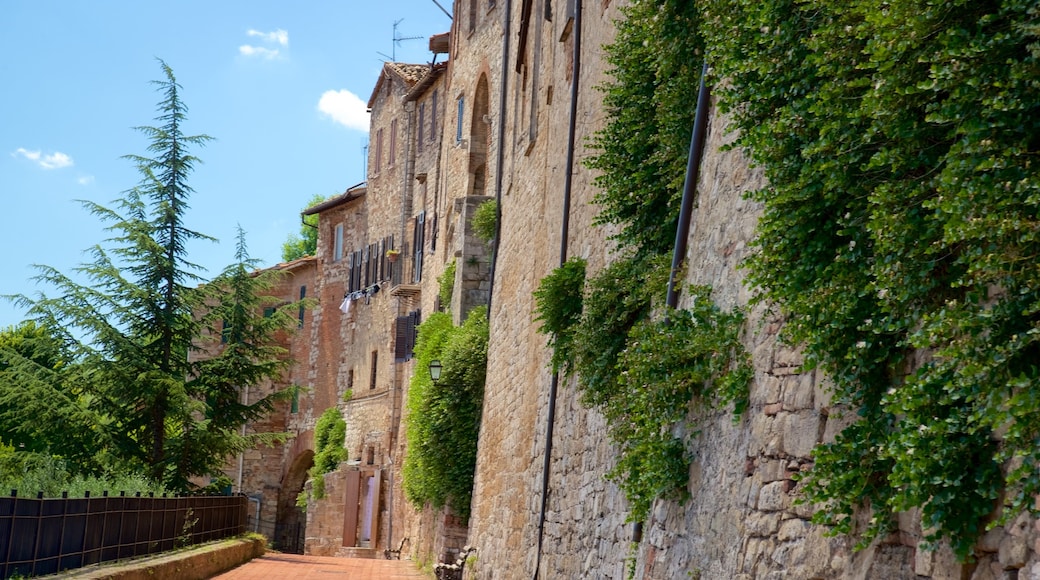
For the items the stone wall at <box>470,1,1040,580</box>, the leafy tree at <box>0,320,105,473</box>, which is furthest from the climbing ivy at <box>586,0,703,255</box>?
the leafy tree at <box>0,320,105,473</box>

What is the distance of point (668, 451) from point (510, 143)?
14.8 meters

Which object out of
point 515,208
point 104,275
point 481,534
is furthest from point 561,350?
point 104,275

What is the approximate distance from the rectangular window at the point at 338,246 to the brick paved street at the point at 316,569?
19.8 metres

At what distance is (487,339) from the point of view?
19844 millimetres

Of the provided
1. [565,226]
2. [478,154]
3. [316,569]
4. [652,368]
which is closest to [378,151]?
[478,154]

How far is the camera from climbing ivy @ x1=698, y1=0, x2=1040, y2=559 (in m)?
3.41

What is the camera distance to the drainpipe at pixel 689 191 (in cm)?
711

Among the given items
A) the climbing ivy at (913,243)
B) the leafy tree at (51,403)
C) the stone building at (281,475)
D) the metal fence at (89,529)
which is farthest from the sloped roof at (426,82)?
the climbing ivy at (913,243)

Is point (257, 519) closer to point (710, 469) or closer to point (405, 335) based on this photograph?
point (405, 335)

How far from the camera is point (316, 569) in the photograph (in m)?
20.1

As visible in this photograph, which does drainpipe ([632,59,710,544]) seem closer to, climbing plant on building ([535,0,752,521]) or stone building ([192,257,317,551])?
climbing plant on building ([535,0,752,521])

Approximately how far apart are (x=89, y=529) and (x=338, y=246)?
102 feet

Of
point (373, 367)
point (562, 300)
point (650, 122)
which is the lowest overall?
point (373, 367)

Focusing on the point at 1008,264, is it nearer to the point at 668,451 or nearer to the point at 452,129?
the point at 668,451
